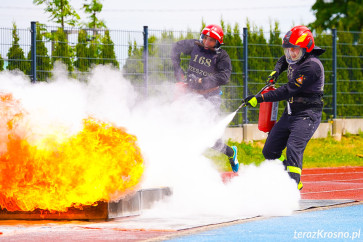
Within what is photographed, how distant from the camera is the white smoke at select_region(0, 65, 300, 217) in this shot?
860cm

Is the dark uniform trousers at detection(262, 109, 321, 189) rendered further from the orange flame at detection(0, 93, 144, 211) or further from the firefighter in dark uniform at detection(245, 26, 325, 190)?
the orange flame at detection(0, 93, 144, 211)

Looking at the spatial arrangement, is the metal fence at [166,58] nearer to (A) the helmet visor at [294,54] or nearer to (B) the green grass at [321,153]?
(B) the green grass at [321,153]

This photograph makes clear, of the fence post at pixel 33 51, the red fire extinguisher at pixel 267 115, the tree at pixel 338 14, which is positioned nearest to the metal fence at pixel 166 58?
the fence post at pixel 33 51

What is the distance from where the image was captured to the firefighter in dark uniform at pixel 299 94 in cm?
933

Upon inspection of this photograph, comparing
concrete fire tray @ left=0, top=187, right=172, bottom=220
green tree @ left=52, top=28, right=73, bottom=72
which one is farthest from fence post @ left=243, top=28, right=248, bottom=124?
concrete fire tray @ left=0, top=187, right=172, bottom=220

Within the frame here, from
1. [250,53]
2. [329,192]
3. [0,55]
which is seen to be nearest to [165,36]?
→ [250,53]

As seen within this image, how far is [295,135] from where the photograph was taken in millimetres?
9391

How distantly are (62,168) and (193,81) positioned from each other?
396 centimetres

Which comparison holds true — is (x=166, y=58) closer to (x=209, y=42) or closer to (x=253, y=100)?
(x=209, y=42)

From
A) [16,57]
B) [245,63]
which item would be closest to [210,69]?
[16,57]

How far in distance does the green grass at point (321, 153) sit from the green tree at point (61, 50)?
381cm

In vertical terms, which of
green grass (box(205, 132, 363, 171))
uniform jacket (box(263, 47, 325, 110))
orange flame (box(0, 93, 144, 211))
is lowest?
green grass (box(205, 132, 363, 171))

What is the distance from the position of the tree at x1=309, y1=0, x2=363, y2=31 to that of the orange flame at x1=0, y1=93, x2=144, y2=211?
108 ft

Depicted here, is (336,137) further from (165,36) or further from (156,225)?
(156,225)
